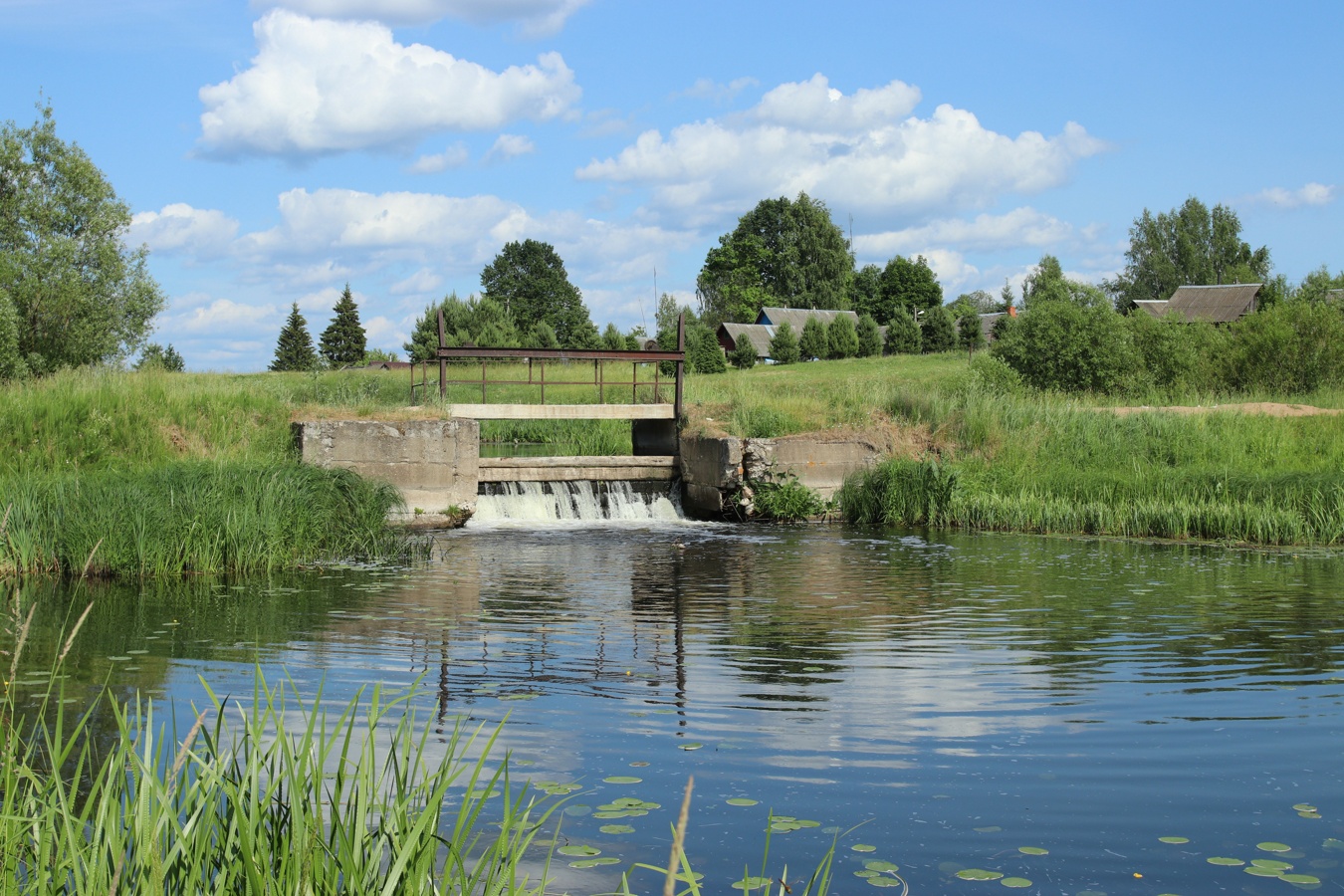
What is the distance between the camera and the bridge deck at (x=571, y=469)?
20469 mm

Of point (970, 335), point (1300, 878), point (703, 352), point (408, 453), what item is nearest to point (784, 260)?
point (970, 335)

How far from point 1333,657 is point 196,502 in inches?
424

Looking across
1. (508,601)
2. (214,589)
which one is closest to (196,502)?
(214,589)

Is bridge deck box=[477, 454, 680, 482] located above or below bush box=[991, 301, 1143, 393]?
below

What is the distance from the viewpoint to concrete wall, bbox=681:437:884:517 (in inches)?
780

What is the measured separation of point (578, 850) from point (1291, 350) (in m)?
30.5

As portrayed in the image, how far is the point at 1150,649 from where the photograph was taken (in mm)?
8164

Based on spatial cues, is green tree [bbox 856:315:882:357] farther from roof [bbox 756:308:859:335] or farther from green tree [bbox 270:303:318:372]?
green tree [bbox 270:303:318:372]

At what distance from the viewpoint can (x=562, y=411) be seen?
21484 millimetres

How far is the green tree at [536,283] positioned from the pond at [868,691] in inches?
2872

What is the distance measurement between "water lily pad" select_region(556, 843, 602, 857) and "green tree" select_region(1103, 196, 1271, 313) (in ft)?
274

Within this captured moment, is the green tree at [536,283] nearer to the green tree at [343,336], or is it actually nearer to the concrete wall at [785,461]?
the green tree at [343,336]

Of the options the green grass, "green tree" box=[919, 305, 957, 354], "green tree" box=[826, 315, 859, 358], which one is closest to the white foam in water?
the green grass

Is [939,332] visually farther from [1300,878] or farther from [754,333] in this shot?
[1300,878]
